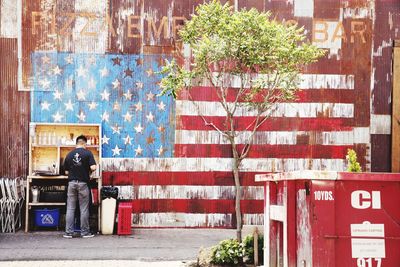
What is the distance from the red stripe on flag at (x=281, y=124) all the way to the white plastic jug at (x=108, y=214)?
2394mm

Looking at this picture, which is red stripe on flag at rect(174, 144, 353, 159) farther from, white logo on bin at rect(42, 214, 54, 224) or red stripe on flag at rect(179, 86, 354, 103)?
white logo on bin at rect(42, 214, 54, 224)

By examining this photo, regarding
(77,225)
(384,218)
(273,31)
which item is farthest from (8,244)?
(384,218)

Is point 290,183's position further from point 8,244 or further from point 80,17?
point 80,17

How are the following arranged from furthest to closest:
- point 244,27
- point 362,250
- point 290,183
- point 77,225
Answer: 1. point 77,225
2. point 244,27
3. point 290,183
4. point 362,250

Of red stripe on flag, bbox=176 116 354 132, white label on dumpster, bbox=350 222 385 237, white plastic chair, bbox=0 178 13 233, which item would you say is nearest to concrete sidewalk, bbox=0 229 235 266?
white plastic chair, bbox=0 178 13 233

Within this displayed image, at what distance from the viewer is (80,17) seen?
15156 millimetres

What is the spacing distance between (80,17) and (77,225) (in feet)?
15.3

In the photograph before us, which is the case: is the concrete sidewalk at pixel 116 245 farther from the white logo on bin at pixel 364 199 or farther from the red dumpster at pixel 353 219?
the white logo on bin at pixel 364 199

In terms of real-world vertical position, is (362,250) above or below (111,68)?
below

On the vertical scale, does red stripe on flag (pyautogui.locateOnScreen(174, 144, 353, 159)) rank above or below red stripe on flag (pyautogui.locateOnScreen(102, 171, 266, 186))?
above

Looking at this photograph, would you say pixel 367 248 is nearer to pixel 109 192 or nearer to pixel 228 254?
pixel 228 254

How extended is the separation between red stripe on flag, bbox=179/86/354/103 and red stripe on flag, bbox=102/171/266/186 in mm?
1737

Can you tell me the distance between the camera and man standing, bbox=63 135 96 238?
13.8 meters

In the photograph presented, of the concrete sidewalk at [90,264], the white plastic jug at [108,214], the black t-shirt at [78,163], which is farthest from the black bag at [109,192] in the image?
the concrete sidewalk at [90,264]
